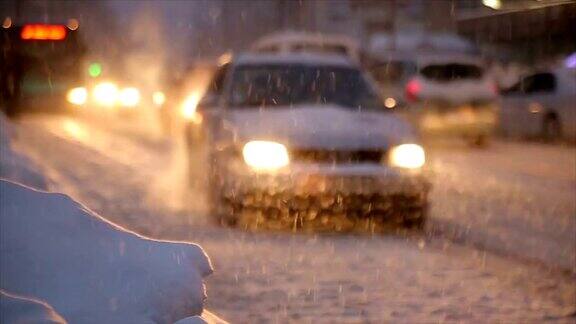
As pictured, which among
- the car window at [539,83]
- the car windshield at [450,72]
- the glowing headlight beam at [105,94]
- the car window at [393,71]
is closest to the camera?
the car windshield at [450,72]

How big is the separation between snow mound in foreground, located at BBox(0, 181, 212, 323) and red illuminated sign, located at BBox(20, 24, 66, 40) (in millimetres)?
24271

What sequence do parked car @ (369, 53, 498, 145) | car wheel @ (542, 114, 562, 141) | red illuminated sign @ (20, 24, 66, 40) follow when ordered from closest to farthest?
parked car @ (369, 53, 498, 145)
car wheel @ (542, 114, 562, 141)
red illuminated sign @ (20, 24, 66, 40)

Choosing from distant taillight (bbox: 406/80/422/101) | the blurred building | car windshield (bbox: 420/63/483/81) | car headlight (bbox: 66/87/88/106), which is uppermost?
the blurred building

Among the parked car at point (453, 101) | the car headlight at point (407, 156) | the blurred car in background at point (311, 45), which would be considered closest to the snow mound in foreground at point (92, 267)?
the car headlight at point (407, 156)

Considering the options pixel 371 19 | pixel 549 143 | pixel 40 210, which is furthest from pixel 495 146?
pixel 371 19

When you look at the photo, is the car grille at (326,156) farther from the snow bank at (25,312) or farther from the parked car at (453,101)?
the parked car at (453,101)

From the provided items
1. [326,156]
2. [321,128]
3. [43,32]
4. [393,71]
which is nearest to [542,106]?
[393,71]

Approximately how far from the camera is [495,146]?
21.7 m

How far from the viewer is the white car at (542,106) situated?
69.1 ft

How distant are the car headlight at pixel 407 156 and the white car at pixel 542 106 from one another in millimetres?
12016

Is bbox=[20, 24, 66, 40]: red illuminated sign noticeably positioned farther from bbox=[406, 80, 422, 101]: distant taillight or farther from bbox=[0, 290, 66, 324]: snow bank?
bbox=[0, 290, 66, 324]: snow bank

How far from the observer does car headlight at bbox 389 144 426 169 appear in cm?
941

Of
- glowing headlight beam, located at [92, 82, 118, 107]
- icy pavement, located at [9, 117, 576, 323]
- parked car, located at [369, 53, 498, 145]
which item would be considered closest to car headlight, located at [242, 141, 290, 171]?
icy pavement, located at [9, 117, 576, 323]

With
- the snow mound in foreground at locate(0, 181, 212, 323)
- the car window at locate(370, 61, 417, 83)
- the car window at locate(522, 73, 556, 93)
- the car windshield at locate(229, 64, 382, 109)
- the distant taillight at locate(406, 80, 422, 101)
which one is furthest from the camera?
the car window at locate(522, 73, 556, 93)
